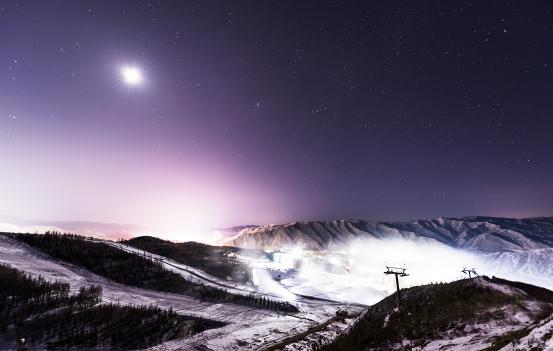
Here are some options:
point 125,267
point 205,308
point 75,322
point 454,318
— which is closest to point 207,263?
point 125,267

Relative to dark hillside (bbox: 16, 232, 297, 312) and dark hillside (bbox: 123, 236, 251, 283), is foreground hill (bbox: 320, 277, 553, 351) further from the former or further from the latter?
dark hillside (bbox: 123, 236, 251, 283)

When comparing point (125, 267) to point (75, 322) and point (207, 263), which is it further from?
point (75, 322)

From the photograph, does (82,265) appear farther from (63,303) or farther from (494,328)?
(494,328)

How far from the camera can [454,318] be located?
3177 cm

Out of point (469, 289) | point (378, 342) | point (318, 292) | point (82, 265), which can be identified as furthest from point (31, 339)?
point (318, 292)

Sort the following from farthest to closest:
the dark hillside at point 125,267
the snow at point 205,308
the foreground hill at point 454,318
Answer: the dark hillside at point 125,267 < the snow at point 205,308 < the foreground hill at point 454,318

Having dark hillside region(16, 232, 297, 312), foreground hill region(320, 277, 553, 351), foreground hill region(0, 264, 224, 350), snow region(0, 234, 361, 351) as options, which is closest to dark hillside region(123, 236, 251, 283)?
snow region(0, 234, 361, 351)

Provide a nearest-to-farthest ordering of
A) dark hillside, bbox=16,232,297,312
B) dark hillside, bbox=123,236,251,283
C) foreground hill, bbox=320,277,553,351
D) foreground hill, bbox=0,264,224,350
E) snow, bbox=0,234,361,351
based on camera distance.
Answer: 1. foreground hill, bbox=320,277,553,351
2. foreground hill, bbox=0,264,224,350
3. snow, bbox=0,234,361,351
4. dark hillside, bbox=16,232,297,312
5. dark hillside, bbox=123,236,251,283

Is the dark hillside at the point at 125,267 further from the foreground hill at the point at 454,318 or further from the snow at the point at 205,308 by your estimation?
the foreground hill at the point at 454,318

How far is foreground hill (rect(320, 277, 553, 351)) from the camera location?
93.1ft

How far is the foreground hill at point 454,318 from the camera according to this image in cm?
2839

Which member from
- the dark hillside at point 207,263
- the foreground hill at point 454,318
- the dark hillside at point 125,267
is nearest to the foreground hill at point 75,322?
the dark hillside at point 125,267

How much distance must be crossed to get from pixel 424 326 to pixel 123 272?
104 metres

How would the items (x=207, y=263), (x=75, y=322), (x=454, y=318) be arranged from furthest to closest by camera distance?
(x=207, y=263), (x=75, y=322), (x=454, y=318)
